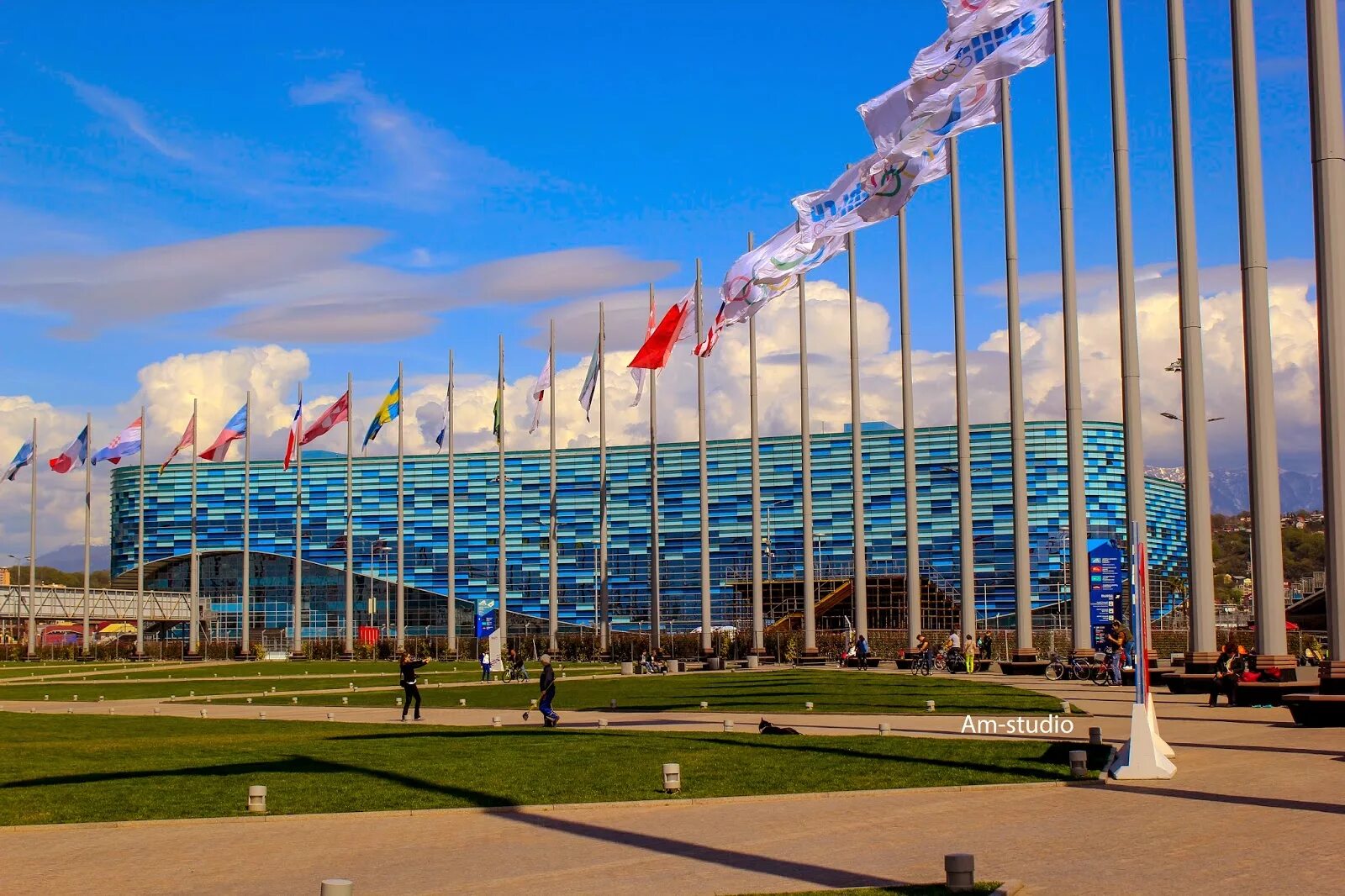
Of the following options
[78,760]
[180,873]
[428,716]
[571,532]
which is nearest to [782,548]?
[571,532]

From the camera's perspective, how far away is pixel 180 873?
1329cm

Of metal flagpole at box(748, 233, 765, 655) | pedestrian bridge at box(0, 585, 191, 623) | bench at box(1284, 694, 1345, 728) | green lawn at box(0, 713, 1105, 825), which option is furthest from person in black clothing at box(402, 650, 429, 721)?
pedestrian bridge at box(0, 585, 191, 623)

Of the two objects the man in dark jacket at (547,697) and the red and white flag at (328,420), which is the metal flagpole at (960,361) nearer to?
the man in dark jacket at (547,697)

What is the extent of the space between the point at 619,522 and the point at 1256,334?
13816 cm

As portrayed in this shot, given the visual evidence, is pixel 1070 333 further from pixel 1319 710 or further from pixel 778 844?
pixel 778 844

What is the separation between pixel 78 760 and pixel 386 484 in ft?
463

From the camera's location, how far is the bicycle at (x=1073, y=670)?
41594 mm

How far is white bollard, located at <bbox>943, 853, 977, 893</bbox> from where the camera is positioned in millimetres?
10641

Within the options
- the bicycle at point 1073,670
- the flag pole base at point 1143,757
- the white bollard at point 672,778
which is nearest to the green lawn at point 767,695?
the bicycle at point 1073,670

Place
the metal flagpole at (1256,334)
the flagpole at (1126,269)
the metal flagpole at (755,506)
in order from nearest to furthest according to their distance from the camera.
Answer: the metal flagpole at (1256,334)
the flagpole at (1126,269)
the metal flagpole at (755,506)

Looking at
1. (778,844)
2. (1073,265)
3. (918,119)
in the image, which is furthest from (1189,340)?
(778,844)

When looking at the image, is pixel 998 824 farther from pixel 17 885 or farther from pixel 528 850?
pixel 17 885

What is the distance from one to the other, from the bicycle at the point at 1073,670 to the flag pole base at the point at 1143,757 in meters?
23.9

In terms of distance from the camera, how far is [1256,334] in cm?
2508
